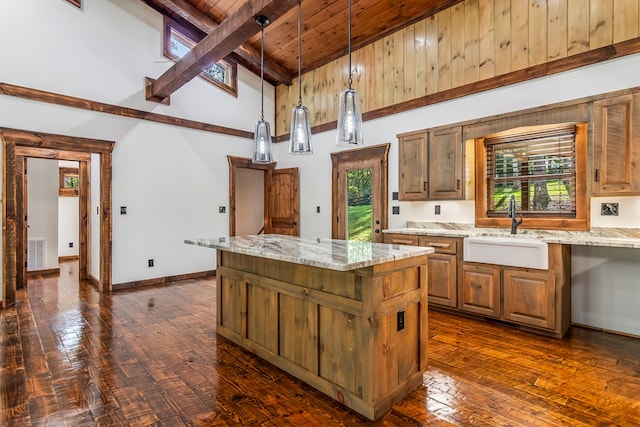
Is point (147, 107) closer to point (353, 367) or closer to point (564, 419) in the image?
point (353, 367)

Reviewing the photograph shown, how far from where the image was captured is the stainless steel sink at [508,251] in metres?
3.05

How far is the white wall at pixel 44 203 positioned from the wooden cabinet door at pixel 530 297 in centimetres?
750

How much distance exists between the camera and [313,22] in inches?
195

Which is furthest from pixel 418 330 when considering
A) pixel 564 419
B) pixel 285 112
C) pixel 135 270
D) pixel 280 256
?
pixel 285 112

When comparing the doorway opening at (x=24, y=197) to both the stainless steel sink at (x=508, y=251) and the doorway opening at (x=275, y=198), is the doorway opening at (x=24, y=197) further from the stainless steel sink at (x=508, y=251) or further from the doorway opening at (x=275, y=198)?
the stainless steel sink at (x=508, y=251)

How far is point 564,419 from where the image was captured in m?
1.84

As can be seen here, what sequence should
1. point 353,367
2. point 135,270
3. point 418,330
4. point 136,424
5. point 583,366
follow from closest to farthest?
point 136,424
point 353,367
point 418,330
point 583,366
point 135,270

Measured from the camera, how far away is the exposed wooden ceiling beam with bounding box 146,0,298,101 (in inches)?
121

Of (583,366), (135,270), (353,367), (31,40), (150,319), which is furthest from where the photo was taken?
(135,270)

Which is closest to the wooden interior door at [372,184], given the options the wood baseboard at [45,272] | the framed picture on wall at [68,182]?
the wood baseboard at [45,272]

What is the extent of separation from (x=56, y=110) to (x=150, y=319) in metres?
3.02

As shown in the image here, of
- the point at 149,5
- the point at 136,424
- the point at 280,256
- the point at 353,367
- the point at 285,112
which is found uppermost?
the point at 149,5

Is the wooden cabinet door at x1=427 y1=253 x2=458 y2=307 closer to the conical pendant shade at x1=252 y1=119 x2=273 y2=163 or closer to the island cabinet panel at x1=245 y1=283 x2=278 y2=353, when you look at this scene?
the island cabinet panel at x1=245 y1=283 x2=278 y2=353

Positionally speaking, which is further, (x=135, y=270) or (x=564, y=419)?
(x=135, y=270)
